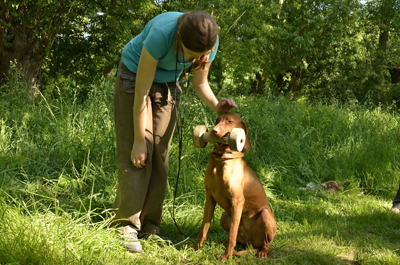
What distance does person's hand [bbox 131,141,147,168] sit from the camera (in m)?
3.00

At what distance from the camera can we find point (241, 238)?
3.23m

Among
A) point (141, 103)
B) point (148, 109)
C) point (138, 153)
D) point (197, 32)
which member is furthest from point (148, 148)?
point (197, 32)

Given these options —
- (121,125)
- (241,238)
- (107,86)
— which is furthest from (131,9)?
(241,238)

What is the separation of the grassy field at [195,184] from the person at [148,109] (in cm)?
28

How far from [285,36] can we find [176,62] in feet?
42.0

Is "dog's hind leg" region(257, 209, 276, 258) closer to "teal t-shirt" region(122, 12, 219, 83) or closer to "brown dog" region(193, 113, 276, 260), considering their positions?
"brown dog" region(193, 113, 276, 260)

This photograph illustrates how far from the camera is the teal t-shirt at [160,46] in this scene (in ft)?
8.63

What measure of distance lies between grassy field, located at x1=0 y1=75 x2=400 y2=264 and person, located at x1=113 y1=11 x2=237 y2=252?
276mm

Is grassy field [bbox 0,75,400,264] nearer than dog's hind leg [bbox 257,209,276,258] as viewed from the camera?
Yes

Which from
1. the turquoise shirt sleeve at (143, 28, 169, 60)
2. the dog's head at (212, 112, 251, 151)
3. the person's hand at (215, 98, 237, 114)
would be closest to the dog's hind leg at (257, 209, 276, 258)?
the dog's head at (212, 112, 251, 151)

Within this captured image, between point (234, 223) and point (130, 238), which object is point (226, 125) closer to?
point (234, 223)

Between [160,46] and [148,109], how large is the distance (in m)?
0.64

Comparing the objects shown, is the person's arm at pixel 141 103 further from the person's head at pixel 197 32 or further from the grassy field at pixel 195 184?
the grassy field at pixel 195 184

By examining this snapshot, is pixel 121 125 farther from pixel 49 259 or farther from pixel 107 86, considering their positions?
pixel 107 86
